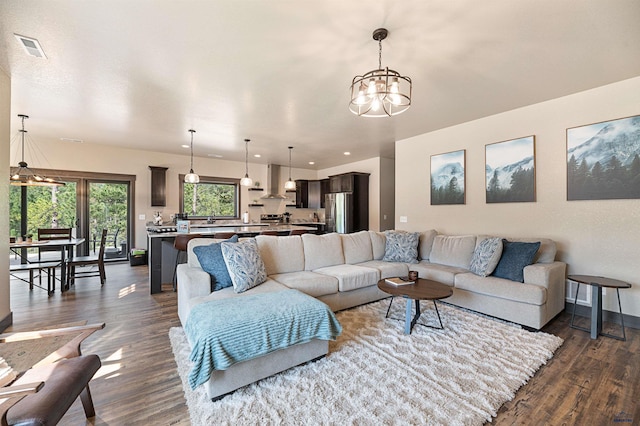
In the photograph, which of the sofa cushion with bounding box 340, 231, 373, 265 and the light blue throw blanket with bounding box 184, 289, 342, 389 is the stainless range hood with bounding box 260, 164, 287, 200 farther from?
the light blue throw blanket with bounding box 184, 289, 342, 389

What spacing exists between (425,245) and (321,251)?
183cm

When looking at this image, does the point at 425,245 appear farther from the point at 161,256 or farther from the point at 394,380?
the point at 161,256

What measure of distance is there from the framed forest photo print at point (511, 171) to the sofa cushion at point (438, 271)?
1343 millimetres

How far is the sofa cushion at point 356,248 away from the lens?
13.5 ft

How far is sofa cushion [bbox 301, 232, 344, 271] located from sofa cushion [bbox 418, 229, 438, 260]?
1.41 meters

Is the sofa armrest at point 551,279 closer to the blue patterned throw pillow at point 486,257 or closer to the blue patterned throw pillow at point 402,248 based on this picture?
the blue patterned throw pillow at point 486,257

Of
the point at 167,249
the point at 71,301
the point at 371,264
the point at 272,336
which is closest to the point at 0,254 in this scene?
the point at 71,301

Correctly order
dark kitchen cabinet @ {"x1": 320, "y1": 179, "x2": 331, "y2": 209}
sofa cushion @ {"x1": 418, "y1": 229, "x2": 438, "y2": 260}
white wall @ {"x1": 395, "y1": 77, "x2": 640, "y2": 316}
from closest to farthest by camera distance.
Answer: white wall @ {"x1": 395, "y1": 77, "x2": 640, "y2": 316} → sofa cushion @ {"x1": 418, "y1": 229, "x2": 438, "y2": 260} → dark kitchen cabinet @ {"x1": 320, "y1": 179, "x2": 331, "y2": 209}

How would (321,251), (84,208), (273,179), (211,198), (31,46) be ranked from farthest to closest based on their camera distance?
(273,179) → (211,198) → (84,208) → (321,251) → (31,46)

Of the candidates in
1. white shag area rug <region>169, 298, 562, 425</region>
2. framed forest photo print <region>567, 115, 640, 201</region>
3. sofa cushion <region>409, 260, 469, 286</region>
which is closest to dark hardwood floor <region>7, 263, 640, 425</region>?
white shag area rug <region>169, 298, 562, 425</region>

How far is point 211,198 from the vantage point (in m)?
7.83

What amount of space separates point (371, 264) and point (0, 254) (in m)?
4.35

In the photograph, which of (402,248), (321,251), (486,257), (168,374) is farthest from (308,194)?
(168,374)

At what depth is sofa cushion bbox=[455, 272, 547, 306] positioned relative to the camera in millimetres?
2834
